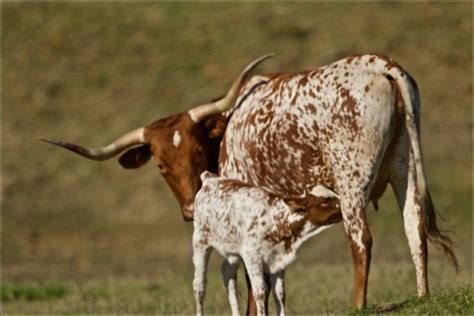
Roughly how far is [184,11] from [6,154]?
11478mm

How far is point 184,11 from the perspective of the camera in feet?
137

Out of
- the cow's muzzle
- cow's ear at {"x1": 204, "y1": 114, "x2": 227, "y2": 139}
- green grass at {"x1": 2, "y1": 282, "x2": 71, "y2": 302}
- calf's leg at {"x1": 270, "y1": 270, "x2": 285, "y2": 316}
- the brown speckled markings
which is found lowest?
calf's leg at {"x1": 270, "y1": 270, "x2": 285, "y2": 316}

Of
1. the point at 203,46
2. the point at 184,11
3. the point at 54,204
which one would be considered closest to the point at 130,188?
the point at 54,204

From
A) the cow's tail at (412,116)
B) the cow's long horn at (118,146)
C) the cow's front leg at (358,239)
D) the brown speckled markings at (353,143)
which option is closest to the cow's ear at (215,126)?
the cow's long horn at (118,146)

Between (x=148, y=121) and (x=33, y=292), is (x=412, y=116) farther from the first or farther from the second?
(x=148, y=121)

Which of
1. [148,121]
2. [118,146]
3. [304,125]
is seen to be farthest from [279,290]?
[148,121]

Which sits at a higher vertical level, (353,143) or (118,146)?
(118,146)

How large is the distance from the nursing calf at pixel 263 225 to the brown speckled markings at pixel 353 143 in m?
0.40

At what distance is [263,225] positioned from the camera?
1052cm

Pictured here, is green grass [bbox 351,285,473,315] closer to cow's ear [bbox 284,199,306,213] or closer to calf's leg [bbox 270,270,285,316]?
calf's leg [bbox 270,270,285,316]

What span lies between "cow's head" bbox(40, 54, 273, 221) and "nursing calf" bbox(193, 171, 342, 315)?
2.07 metres

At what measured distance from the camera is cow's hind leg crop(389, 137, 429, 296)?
447 inches

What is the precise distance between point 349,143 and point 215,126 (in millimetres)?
2725

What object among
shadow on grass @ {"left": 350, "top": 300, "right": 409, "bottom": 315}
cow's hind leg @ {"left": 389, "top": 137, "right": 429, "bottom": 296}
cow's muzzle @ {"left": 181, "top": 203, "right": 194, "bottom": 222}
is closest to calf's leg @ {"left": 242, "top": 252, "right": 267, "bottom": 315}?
shadow on grass @ {"left": 350, "top": 300, "right": 409, "bottom": 315}
